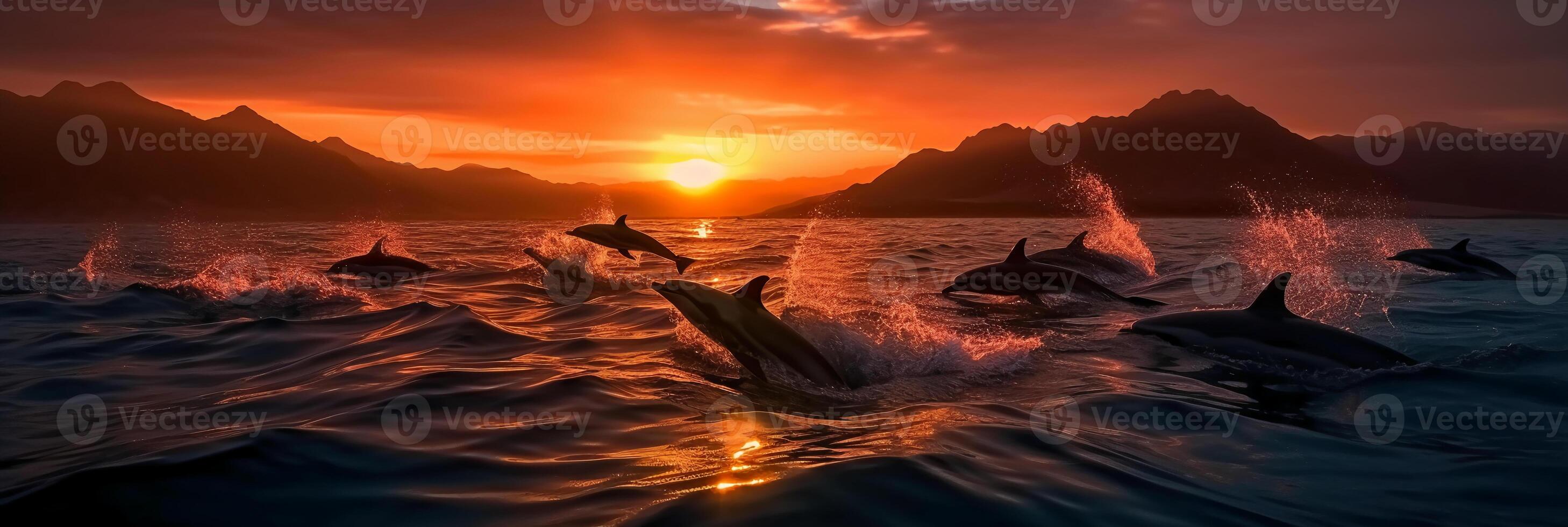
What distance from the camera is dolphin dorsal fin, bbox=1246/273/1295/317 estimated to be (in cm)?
898

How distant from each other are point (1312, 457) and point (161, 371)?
33.0ft

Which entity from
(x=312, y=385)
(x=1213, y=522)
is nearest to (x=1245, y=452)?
(x=1213, y=522)

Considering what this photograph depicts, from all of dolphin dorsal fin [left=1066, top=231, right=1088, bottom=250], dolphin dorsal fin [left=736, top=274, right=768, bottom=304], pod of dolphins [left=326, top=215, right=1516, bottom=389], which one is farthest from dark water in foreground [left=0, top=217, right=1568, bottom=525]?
dolphin dorsal fin [left=1066, top=231, right=1088, bottom=250]

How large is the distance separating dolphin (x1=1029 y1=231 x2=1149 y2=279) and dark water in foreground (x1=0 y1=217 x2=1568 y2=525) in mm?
3404

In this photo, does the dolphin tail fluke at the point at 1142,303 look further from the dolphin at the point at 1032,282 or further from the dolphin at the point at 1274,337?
the dolphin at the point at 1274,337

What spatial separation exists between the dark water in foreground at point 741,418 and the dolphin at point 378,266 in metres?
3.81

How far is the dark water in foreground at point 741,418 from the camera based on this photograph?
4293mm

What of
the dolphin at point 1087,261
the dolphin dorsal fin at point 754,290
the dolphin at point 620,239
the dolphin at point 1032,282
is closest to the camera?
the dolphin dorsal fin at point 754,290

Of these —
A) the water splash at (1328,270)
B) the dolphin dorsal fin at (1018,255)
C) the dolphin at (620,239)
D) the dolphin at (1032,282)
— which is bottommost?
the water splash at (1328,270)

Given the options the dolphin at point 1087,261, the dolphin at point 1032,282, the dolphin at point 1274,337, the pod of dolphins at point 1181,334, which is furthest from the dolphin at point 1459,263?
the dolphin at point 1274,337

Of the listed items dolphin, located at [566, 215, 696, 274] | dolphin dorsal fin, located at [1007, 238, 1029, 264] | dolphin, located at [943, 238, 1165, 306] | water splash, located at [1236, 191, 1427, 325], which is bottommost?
water splash, located at [1236, 191, 1427, 325]

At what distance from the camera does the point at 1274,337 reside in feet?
28.7

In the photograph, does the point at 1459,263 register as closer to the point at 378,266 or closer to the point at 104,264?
the point at 378,266

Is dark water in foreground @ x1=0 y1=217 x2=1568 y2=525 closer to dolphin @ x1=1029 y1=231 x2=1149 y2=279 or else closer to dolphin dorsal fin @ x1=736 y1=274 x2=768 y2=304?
dolphin dorsal fin @ x1=736 y1=274 x2=768 y2=304
